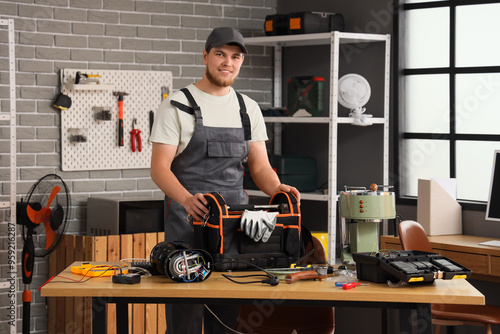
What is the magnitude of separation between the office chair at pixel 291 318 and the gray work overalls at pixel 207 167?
12.3 inches

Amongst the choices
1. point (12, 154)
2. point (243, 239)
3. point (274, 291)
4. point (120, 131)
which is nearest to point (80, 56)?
point (120, 131)

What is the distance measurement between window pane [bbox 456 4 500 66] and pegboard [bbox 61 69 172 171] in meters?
2.00

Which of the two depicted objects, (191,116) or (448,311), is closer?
(191,116)

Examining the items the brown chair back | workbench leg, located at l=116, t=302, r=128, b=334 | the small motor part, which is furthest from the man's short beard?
the brown chair back

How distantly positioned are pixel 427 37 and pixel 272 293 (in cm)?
283

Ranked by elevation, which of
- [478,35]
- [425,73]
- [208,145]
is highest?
[478,35]

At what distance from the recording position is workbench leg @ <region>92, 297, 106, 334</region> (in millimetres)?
2699

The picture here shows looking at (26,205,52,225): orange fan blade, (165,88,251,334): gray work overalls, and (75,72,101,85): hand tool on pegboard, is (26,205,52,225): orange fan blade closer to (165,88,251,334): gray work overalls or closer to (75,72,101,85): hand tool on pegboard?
(75,72,101,85): hand tool on pegboard

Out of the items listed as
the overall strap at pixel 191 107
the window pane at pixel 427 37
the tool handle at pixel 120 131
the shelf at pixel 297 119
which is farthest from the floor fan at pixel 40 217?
the window pane at pixel 427 37

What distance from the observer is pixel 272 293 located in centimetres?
263

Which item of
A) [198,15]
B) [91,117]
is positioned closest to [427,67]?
[198,15]

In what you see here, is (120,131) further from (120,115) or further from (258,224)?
(258,224)

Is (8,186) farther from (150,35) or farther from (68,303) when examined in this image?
(150,35)

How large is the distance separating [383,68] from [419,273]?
2567mm
